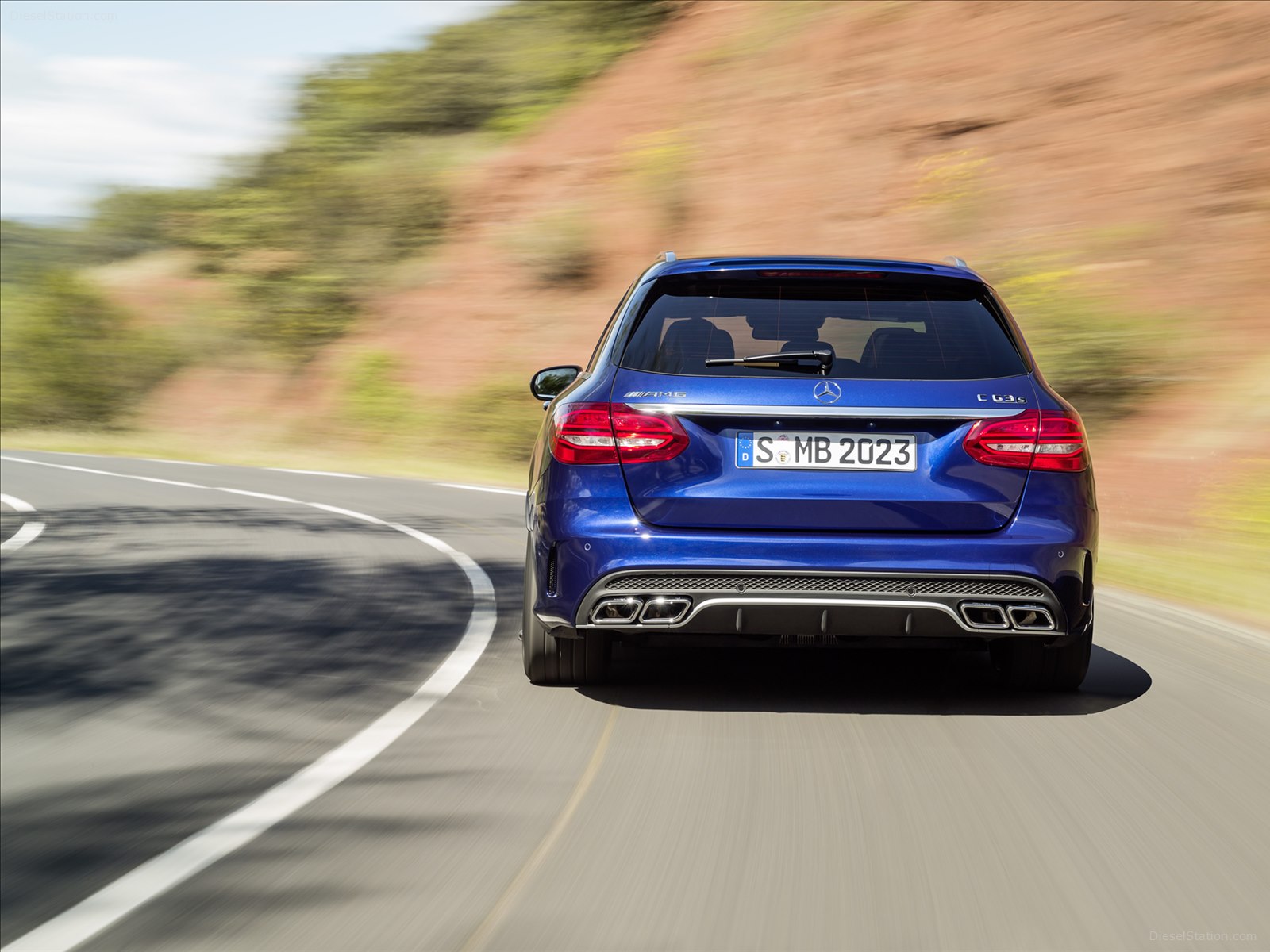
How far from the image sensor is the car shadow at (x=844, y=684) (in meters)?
5.53

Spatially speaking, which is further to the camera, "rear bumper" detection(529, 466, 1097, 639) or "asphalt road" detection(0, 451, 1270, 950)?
"rear bumper" detection(529, 466, 1097, 639)

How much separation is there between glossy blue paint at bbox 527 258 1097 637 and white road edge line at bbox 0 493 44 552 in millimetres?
7122

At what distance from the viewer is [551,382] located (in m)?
7.18

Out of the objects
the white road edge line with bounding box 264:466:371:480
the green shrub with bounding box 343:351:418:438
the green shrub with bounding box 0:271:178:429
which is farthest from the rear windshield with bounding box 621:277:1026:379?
the green shrub with bounding box 0:271:178:429

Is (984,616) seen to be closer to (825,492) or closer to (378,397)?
(825,492)

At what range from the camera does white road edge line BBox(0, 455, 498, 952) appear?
317cm

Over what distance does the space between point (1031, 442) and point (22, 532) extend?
30.8 ft

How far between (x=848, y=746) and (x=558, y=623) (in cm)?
113

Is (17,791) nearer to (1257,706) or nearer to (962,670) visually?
(962,670)

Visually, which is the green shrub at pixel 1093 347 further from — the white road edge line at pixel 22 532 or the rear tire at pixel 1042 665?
the rear tire at pixel 1042 665

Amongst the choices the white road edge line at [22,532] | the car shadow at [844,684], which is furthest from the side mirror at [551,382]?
the white road edge line at [22,532]

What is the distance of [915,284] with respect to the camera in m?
5.41

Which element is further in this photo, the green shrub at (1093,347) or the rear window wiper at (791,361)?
the green shrub at (1093,347)

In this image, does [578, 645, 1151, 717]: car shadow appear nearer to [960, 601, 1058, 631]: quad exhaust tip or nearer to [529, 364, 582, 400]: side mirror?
[960, 601, 1058, 631]: quad exhaust tip
